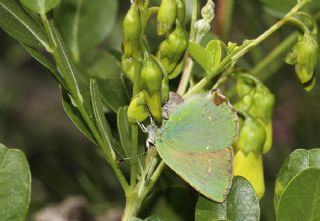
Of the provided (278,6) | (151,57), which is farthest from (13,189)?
(278,6)

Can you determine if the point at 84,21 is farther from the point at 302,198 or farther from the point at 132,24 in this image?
the point at 302,198

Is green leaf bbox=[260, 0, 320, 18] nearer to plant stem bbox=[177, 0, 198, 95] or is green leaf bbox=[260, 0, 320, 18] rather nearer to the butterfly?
plant stem bbox=[177, 0, 198, 95]

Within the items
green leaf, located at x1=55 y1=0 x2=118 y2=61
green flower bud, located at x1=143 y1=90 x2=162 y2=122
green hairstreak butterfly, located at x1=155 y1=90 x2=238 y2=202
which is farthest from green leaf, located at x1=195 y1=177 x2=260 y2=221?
green leaf, located at x1=55 y1=0 x2=118 y2=61

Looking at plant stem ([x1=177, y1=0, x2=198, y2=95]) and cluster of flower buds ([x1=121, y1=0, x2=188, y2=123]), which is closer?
cluster of flower buds ([x1=121, y1=0, x2=188, y2=123])

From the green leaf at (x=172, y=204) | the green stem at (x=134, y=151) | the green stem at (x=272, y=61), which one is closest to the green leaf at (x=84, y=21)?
the green stem at (x=272, y=61)

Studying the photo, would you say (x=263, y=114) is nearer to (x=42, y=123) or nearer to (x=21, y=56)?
(x=21, y=56)

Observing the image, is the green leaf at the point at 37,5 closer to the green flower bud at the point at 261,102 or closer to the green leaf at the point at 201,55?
the green leaf at the point at 201,55

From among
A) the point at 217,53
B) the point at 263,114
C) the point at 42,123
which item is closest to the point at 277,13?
the point at 263,114
